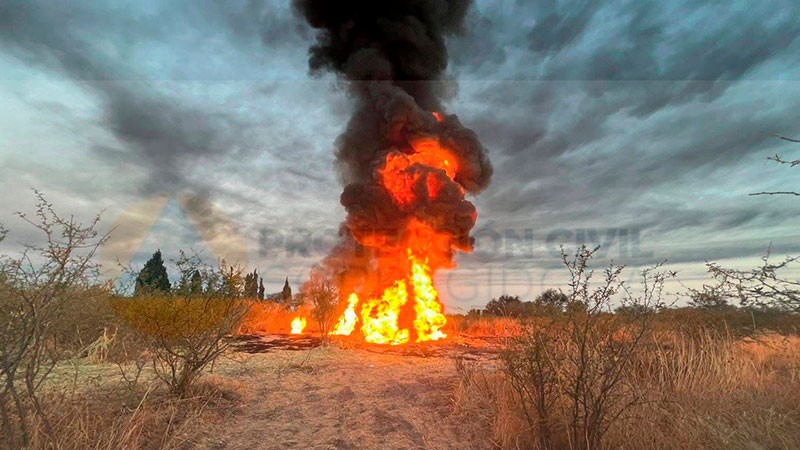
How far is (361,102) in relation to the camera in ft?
81.7

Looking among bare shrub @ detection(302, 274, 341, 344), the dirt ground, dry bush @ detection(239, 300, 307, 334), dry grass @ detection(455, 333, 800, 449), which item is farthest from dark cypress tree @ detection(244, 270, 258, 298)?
dry bush @ detection(239, 300, 307, 334)

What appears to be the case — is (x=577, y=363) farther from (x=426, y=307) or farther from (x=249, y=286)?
(x=426, y=307)

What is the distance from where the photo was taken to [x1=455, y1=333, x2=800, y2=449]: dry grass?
14.6ft

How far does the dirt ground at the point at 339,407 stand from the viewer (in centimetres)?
530

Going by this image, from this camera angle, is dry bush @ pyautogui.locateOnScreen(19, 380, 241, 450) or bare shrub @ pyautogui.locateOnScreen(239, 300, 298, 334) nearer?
dry bush @ pyautogui.locateOnScreen(19, 380, 241, 450)

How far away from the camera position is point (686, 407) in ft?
17.9

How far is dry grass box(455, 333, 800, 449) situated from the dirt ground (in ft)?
1.33

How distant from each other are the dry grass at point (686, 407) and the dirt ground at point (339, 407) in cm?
41

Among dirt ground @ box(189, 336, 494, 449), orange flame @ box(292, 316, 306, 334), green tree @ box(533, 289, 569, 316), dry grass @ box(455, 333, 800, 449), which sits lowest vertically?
dirt ground @ box(189, 336, 494, 449)

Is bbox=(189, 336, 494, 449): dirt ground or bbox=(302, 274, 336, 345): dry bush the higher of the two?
bbox=(302, 274, 336, 345): dry bush

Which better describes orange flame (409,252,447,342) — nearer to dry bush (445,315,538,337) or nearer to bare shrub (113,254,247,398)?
dry bush (445,315,538,337)

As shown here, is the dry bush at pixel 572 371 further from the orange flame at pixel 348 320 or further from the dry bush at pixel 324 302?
the orange flame at pixel 348 320

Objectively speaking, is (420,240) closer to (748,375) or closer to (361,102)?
(361,102)

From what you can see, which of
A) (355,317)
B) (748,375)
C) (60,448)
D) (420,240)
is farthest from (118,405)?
(420,240)
